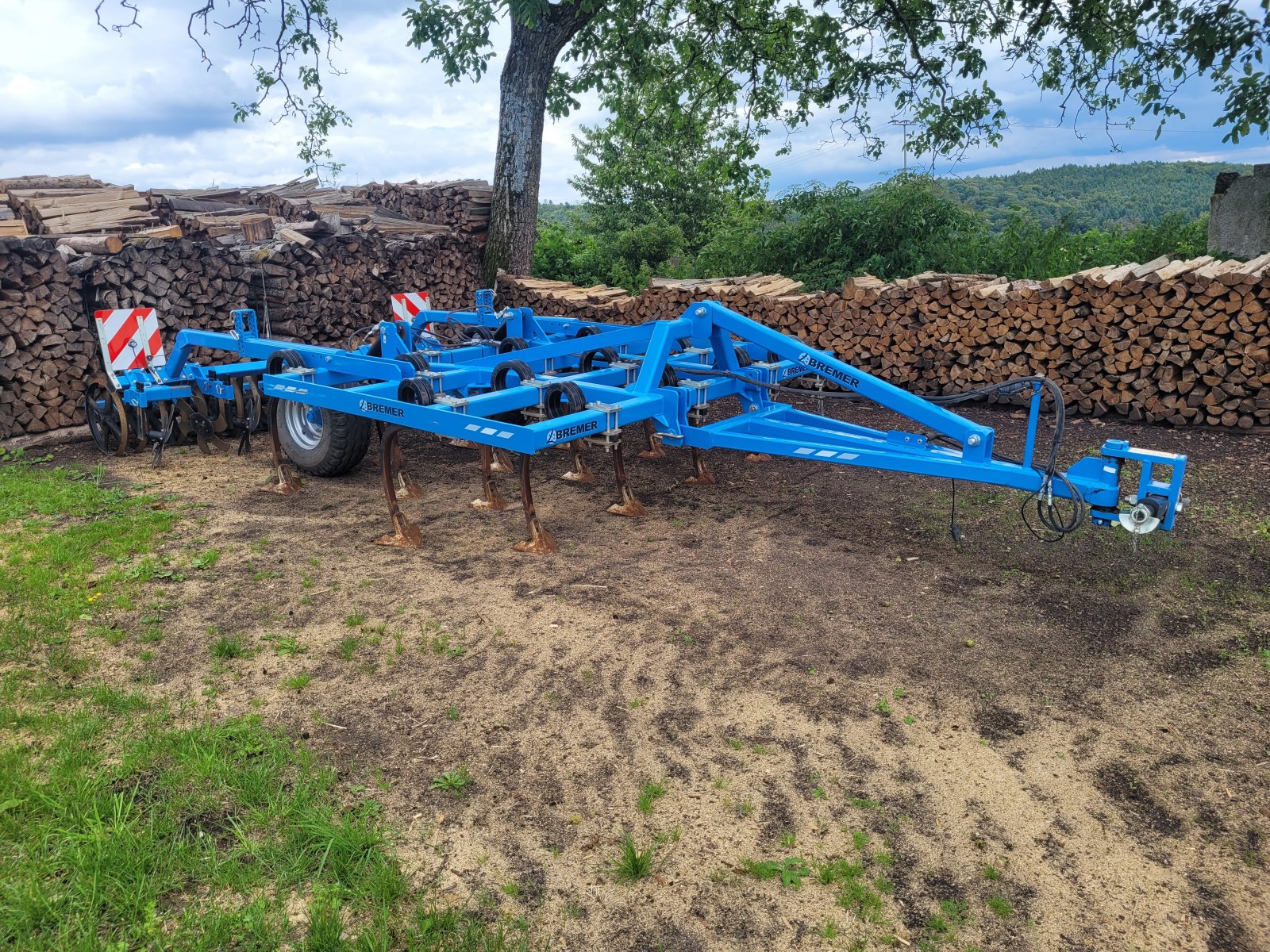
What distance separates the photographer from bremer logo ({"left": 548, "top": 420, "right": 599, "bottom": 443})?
16.7ft

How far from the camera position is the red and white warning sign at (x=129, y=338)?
809 centimetres

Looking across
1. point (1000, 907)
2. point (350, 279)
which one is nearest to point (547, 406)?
point (1000, 907)

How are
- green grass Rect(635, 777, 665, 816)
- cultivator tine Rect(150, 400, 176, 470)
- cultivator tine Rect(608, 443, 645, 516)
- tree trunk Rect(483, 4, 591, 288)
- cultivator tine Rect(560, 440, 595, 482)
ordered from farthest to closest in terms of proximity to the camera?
1. tree trunk Rect(483, 4, 591, 288)
2. cultivator tine Rect(150, 400, 176, 470)
3. cultivator tine Rect(560, 440, 595, 482)
4. cultivator tine Rect(608, 443, 645, 516)
5. green grass Rect(635, 777, 665, 816)

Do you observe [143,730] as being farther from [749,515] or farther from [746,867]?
[749,515]

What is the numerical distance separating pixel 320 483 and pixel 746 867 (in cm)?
520

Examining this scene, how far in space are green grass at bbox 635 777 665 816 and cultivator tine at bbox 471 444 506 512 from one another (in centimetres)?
339

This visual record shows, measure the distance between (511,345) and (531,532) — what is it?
226 cm

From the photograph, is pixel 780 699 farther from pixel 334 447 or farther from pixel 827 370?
pixel 334 447

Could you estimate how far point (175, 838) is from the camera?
9.69 feet

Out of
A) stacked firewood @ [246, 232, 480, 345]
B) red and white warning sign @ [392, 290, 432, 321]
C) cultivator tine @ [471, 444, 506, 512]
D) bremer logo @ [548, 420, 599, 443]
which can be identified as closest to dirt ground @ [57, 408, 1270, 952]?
cultivator tine @ [471, 444, 506, 512]

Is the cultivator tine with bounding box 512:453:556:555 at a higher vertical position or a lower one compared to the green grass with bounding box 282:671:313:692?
higher

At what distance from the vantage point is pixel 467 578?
5.16m

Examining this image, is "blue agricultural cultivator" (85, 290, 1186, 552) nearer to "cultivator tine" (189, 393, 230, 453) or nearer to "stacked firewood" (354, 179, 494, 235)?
"cultivator tine" (189, 393, 230, 453)

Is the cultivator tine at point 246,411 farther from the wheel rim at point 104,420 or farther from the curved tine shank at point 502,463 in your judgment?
the curved tine shank at point 502,463
